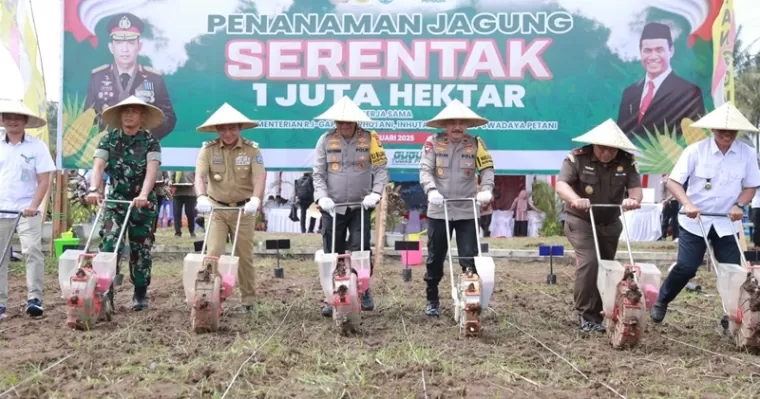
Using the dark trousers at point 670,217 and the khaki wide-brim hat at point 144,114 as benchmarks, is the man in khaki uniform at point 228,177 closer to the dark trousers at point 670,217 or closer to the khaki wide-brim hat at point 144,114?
the khaki wide-brim hat at point 144,114

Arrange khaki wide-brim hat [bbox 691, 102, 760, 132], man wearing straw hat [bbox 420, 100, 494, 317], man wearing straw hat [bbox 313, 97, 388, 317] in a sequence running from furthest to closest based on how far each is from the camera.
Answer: man wearing straw hat [bbox 313, 97, 388, 317]
man wearing straw hat [bbox 420, 100, 494, 317]
khaki wide-brim hat [bbox 691, 102, 760, 132]

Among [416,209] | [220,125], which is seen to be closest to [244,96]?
[220,125]

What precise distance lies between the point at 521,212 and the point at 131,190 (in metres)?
10.9

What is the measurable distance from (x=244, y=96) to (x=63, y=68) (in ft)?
8.13

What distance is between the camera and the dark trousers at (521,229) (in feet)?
51.9

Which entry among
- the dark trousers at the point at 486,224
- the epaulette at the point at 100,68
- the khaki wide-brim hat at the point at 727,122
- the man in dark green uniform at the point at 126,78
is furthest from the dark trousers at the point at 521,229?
the khaki wide-brim hat at the point at 727,122

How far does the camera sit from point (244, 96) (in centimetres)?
958

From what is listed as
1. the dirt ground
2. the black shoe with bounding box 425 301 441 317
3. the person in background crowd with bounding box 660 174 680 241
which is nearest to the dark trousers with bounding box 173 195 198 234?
the dirt ground

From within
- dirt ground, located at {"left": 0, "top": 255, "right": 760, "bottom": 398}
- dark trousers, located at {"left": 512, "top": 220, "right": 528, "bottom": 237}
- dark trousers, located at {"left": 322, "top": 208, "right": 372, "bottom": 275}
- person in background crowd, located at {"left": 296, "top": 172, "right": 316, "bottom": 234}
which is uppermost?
person in background crowd, located at {"left": 296, "top": 172, "right": 316, "bottom": 234}

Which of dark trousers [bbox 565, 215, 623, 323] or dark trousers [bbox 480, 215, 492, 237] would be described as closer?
dark trousers [bbox 565, 215, 623, 323]

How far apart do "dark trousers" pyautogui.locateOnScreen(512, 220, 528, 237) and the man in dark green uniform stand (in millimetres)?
8658

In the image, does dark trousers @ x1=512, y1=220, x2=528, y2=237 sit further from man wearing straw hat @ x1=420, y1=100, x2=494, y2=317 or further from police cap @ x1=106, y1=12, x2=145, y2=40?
man wearing straw hat @ x1=420, y1=100, x2=494, y2=317

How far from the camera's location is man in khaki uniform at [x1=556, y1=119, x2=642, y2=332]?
566 cm

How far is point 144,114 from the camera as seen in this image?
21.0 ft
